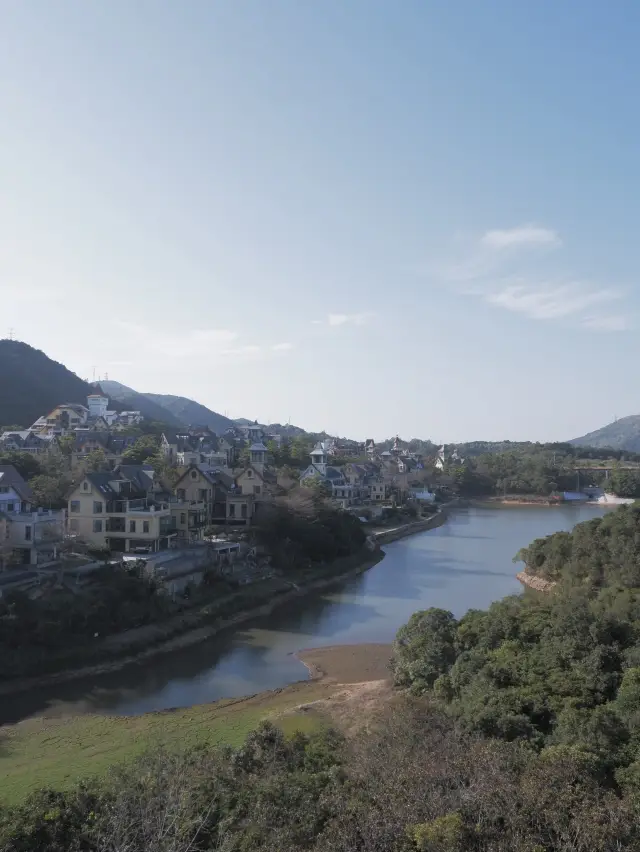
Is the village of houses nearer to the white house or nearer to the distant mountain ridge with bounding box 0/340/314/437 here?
the white house

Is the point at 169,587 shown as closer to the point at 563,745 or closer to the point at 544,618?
the point at 544,618

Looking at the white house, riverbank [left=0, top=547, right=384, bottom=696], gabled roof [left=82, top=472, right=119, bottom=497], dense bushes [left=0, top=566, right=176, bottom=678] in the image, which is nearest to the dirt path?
riverbank [left=0, top=547, right=384, bottom=696]

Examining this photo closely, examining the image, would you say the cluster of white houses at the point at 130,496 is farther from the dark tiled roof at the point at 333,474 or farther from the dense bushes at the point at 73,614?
the dense bushes at the point at 73,614

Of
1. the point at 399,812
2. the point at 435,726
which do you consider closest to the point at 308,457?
the point at 435,726

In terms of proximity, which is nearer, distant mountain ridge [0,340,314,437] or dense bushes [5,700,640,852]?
dense bushes [5,700,640,852]

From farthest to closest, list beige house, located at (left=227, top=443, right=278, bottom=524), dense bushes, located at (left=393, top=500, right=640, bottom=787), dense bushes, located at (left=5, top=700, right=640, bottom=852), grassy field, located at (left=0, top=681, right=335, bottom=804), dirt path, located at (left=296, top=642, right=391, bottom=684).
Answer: beige house, located at (left=227, top=443, right=278, bottom=524) < dirt path, located at (left=296, top=642, right=391, bottom=684) < grassy field, located at (left=0, top=681, right=335, bottom=804) < dense bushes, located at (left=393, top=500, right=640, bottom=787) < dense bushes, located at (left=5, top=700, right=640, bottom=852)

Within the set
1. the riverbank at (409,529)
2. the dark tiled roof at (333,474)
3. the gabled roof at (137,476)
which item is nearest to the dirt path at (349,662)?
the gabled roof at (137,476)
